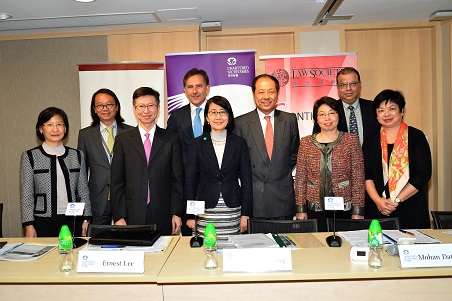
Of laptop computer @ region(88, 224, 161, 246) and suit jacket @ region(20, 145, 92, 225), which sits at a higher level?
suit jacket @ region(20, 145, 92, 225)

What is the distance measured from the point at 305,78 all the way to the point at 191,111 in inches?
61.8

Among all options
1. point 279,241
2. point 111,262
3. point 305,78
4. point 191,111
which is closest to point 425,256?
point 279,241

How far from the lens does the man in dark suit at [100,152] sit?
3.72m

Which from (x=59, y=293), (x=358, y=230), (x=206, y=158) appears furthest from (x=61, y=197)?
(x=358, y=230)

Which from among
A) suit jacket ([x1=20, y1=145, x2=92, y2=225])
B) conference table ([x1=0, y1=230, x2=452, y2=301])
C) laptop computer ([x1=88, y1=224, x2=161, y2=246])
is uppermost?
suit jacket ([x1=20, y1=145, x2=92, y2=225])

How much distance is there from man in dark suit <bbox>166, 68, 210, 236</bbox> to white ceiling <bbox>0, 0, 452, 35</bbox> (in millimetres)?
767

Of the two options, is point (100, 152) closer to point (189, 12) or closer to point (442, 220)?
point (189, 12)

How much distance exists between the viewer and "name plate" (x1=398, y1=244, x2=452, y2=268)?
6.34 feet

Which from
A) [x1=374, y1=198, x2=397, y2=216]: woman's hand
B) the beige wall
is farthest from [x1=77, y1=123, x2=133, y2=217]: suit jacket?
[x1=374, y1=198, x2=397, y2=216]: woman's hand

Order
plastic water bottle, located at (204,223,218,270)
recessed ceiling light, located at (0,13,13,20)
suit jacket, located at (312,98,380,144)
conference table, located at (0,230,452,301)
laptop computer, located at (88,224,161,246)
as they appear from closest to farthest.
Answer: conference table, located at (0,230,452,301) < plastic water bottle, located at (204,223,218,270) < laptop computer, located at (88,224,161,246) < suit jacket, located at (312,98,380,144) < recessed ceiling light, located at (0,13,13,20)

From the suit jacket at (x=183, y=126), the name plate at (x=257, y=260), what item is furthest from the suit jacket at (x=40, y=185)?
A: the name plate at (x=257, y=260)

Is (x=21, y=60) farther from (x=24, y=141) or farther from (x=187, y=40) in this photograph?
(x=187, y=40)

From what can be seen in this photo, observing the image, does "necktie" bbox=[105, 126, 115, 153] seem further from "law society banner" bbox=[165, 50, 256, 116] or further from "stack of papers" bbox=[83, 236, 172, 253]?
"stack of papers" bbox=[83, 236, 172, 253]

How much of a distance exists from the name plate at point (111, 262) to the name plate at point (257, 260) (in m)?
0.42
